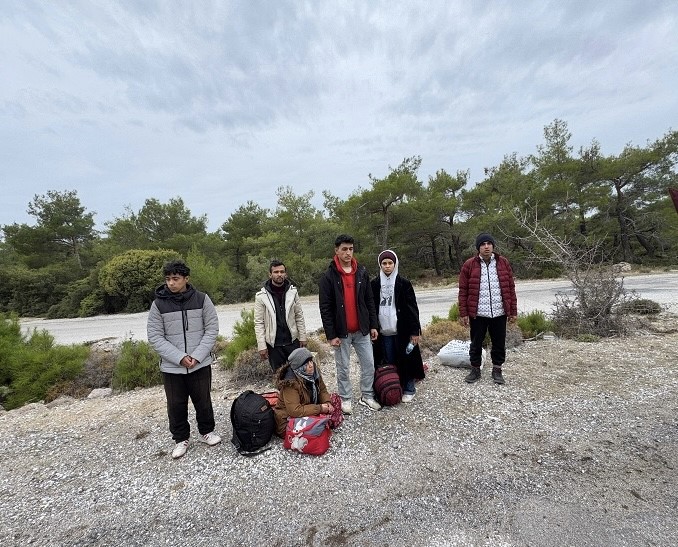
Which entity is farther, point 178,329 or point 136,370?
point 136,370

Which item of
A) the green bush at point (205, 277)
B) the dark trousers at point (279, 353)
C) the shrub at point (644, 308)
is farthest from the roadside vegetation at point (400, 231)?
the dark trousers at point (279, 353)

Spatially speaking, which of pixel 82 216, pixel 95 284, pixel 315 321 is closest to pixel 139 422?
pixel 315 321

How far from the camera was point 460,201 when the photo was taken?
19766 mm

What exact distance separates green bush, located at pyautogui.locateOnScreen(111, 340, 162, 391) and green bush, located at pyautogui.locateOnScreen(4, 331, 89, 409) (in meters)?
0.65

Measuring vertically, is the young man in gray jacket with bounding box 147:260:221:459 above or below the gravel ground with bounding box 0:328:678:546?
above

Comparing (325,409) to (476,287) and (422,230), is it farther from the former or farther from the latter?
(422,230)

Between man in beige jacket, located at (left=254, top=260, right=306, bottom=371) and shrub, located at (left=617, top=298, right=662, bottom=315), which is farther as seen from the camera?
shrub, located at (left=617, top=298, right=662, bottom=315)

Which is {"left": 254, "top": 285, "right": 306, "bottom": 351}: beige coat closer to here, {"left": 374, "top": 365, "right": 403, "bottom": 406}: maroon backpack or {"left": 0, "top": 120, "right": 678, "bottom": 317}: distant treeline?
{"left": 374, "top": 365, "right": 403, "bottom": 406}: maroon backpack

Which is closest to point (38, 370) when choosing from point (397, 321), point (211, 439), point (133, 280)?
point (211, 439)

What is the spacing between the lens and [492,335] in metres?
4.06

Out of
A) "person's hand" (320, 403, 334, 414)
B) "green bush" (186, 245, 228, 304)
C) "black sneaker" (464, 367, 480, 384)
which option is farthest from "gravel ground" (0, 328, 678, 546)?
"green bush" (186, 245, 228, 304)

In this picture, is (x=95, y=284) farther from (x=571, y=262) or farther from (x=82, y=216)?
(x=571, y=262)

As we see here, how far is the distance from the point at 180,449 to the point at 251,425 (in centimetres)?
71

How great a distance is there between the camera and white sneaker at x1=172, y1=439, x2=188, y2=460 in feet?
9.80
